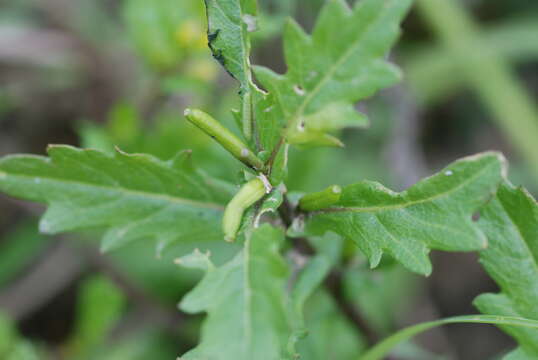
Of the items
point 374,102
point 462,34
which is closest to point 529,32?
point 462,34

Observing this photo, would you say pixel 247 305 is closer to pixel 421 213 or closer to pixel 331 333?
pixel 421 213

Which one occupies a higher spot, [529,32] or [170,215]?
[529,32]

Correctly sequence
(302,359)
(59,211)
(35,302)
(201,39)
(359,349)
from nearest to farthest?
(59,211)
(302,359)
(359,349)
(201,39)
(35,302)

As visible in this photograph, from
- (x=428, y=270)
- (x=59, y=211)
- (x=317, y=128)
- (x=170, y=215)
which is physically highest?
(x=59, y=211)

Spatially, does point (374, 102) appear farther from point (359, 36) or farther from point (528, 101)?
point (359, 36)

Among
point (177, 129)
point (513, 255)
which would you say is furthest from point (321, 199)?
point (177, 129)

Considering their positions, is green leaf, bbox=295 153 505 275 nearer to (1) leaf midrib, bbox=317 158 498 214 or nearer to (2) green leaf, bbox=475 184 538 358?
(1) leaf midrib, bbox=317 158 498 214
